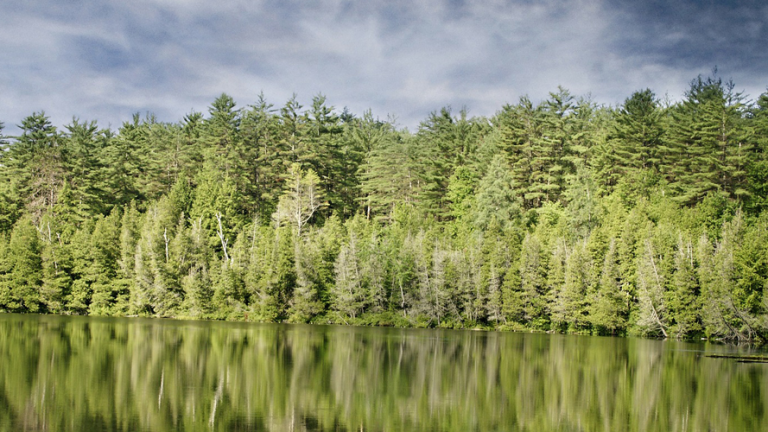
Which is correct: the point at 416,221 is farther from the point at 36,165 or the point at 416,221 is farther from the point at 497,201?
the point at 36,165

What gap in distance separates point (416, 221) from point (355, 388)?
187 feet

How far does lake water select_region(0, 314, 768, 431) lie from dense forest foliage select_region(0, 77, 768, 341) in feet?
70.7

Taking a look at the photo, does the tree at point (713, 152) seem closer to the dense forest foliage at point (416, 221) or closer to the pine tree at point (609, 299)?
the dense forest foliage at point (416, 221)

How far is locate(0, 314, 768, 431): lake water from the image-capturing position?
17516mm

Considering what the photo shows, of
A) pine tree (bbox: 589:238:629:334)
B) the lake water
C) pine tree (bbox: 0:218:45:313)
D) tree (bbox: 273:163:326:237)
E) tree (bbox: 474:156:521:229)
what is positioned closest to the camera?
the lake water

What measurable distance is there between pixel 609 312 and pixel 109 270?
176 ft

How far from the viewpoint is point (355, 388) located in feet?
76.1

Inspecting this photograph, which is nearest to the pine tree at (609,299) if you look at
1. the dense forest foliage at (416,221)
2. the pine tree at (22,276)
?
the dense forest foliage at (416,221)

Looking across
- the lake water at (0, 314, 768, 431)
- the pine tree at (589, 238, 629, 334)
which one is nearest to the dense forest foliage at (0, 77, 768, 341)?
the pine tree at (589, 238, 629, 334)

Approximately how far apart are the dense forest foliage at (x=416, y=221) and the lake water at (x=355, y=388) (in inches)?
848

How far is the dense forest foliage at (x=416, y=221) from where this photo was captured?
196 ft

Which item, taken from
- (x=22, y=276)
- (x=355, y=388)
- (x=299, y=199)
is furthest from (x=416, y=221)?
(x=355, y=388)

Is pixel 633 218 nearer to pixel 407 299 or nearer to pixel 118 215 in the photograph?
pixel 407 299

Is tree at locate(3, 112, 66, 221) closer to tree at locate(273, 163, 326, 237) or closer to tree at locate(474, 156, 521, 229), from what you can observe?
tree at locate(273, 163, 326, 237)
